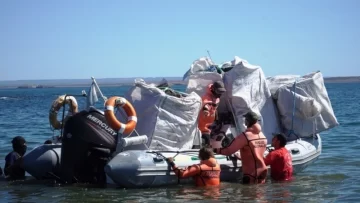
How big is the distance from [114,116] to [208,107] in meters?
1.92

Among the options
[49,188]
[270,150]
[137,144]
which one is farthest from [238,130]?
[49,188]

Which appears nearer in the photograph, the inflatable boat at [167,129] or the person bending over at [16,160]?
the inflatable boat at [167,129]

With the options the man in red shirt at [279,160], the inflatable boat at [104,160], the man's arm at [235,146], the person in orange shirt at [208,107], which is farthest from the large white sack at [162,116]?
the man in red shirt at [279,160]

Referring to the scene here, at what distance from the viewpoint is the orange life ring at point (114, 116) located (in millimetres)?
9453

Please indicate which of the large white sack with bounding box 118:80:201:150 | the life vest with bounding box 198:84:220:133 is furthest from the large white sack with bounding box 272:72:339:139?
the large white sack with bounding box 118:80:201:150

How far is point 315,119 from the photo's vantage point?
11.7 metres

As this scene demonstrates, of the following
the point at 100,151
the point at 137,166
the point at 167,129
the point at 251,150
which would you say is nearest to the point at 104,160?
the point at 100,151

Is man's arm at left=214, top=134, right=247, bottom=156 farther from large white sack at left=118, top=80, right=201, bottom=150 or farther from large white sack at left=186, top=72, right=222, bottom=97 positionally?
large white sack at left=186, top=72, right=222, bottom=97

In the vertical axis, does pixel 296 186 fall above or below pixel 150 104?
below

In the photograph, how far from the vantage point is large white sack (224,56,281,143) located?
441 inches

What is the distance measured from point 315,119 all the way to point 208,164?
3156 millimetres

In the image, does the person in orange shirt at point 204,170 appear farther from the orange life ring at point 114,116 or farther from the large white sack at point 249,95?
the large white sack at point 249,95

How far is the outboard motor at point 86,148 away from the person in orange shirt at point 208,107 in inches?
67.5

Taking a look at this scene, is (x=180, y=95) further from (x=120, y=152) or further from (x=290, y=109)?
(x=290, y=109)
